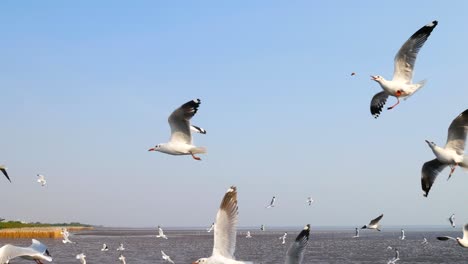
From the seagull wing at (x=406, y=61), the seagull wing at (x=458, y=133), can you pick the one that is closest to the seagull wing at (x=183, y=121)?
the seagull wing at (x=406, y=61)

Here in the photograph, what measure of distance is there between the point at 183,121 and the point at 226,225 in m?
5.31

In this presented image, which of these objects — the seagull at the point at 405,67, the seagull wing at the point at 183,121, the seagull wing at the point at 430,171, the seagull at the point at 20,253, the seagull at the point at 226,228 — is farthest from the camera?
the seagull wing at the point at 183,121

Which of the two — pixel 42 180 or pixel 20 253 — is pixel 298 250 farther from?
pixel 42 180

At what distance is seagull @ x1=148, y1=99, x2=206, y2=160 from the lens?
1603cm

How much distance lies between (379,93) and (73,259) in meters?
26.3

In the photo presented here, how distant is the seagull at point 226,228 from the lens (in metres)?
11.3

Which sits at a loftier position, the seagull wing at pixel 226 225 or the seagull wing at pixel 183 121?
the seagull wing at pixel 183 121

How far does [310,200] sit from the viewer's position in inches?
1474

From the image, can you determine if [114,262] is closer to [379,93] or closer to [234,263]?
[379,93]

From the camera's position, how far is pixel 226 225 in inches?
448

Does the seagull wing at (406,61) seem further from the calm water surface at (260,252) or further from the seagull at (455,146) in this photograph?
the calm water surface at (260,252)

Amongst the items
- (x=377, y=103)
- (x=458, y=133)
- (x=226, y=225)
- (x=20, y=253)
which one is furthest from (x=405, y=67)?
(x=20, y=253)

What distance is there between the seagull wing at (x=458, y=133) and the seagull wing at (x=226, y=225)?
5099 mm

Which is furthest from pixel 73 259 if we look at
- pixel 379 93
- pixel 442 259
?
pixel 379 93
